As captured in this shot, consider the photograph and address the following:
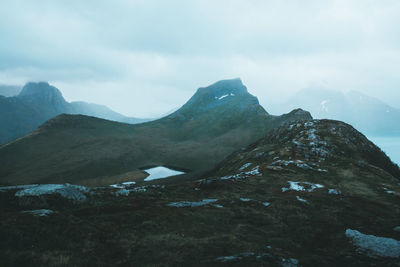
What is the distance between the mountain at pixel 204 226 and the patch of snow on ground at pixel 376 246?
0.09 metres

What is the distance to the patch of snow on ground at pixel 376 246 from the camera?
1964 cm

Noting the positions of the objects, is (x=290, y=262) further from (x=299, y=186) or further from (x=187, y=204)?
(x=299, y=186)

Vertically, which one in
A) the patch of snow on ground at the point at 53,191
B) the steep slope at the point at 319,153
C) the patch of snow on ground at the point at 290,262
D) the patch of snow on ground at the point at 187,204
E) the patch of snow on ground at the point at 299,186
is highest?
the steep slope at the point at 319,153

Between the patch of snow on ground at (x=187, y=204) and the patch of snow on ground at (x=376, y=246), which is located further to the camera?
the patch of snow on ground at (x=187, y=204)

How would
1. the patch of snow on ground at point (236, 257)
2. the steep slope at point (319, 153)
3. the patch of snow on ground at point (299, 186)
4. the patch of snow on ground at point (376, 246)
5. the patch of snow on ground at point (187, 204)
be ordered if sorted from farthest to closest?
the steep slope at point (319, 153) < the patch of snow on ground at point (299, 186) < the patch of snow on ground at point (187, 204) < the patch of snow on ground at point (376, 246) < the patch of snow on ground at point (236, 257)

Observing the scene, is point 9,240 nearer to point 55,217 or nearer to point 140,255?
point 55,217

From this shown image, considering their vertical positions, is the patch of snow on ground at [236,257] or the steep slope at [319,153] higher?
the steep slope at [319,153]

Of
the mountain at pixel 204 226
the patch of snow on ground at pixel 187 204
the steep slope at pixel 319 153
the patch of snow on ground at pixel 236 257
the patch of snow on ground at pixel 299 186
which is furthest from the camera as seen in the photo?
the steep slope at pixel 319 153

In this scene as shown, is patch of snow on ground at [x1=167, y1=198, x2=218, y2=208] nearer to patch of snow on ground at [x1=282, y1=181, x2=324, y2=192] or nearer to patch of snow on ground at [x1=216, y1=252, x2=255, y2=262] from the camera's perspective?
patch of snow on ground at [x1=216, y1=252, x2=255, y2=262]

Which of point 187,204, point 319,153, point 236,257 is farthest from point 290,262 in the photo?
point 319,153

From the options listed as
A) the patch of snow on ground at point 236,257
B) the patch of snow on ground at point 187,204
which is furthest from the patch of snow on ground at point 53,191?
the patch of snow on ground at point 236,257

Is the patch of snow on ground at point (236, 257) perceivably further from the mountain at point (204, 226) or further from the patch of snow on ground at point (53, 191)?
the patch of snow on ground at point (53, 191)

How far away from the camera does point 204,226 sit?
2688cm

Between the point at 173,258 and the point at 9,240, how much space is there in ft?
46.3
